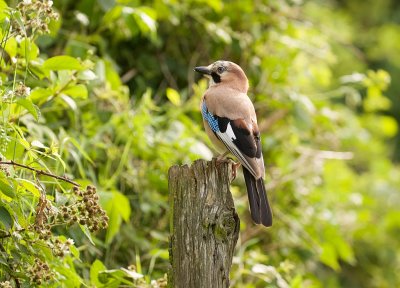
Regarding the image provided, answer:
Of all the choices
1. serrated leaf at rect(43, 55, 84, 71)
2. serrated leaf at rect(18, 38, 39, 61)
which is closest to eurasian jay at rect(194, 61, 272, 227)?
serrated leaf at rect(43, 55, 84, 71)

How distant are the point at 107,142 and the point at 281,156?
219cm

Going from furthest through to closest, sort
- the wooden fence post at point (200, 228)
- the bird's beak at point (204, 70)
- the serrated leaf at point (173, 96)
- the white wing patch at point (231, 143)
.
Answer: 1. the serrated leaf at point (173, 96)
2. the bird's beak at point (204, 70)
3. the white wing patch at point (231, 143)
4. the wooden fence post at point (200, 228)

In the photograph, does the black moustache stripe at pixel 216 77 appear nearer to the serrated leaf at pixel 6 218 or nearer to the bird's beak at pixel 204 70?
the bird's beak at pixel 204 70

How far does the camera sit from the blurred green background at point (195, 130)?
497cm

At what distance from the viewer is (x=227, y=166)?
3867mm

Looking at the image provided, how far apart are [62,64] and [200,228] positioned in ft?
3.89

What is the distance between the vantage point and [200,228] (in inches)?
144

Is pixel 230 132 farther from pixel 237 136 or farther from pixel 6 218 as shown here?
pixel 6 218

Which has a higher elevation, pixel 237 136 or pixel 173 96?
pixel 237 136

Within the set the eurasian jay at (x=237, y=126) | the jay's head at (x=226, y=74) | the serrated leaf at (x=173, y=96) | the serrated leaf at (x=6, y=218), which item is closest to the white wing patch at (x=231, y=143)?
the eurasian jay at (x=237, y=126)

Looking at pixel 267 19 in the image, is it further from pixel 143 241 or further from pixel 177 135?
Result: pixel 143 241

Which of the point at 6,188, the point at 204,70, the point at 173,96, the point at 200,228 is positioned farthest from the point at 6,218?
the point at 173,96

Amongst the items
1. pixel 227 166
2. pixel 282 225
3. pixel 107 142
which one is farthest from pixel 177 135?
pixel 227 166

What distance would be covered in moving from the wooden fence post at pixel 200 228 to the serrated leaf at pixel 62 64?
843 millimetres
